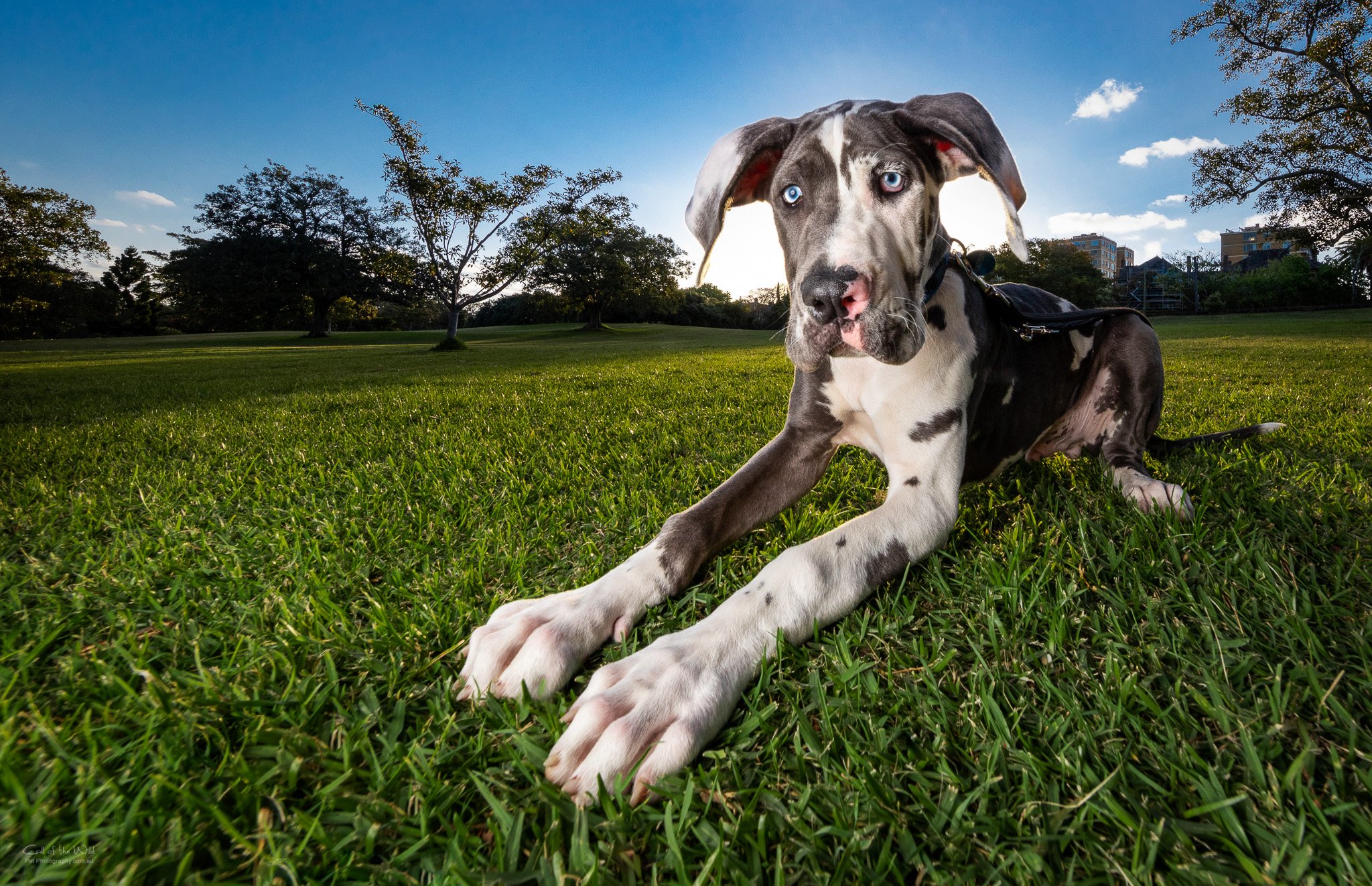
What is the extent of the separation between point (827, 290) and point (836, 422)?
27.9 inches

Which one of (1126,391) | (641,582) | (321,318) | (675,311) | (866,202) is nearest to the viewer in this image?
(641,582)

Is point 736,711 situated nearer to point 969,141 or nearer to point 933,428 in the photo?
point 933,428

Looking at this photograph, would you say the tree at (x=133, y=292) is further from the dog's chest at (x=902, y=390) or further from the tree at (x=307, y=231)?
the dog's chest at (x=902, y=390)

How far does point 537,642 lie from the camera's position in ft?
5.22

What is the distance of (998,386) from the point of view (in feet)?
9.16

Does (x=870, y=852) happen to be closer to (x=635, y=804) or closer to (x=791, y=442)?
(x=635, y=804)

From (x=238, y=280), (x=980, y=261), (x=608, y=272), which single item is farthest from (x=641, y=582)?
(x=238, y=280)

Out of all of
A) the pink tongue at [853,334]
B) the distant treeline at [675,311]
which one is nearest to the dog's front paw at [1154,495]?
the pink tongue at [853,334]

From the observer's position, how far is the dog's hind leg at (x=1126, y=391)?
320 centimetres

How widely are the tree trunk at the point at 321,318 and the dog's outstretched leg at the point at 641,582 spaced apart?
55786mm

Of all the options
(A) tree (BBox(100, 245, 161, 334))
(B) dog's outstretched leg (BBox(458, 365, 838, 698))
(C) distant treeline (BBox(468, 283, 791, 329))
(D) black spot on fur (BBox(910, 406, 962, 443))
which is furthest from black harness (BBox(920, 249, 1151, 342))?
(A) tree (BBox(100, 245, 161, 334))

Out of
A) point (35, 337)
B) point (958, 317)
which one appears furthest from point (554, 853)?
point (35, 337)

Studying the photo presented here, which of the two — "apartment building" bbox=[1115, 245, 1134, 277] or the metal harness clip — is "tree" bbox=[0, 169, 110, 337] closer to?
the metal harness clip

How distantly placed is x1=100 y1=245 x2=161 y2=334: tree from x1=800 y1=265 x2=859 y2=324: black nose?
81.9m
